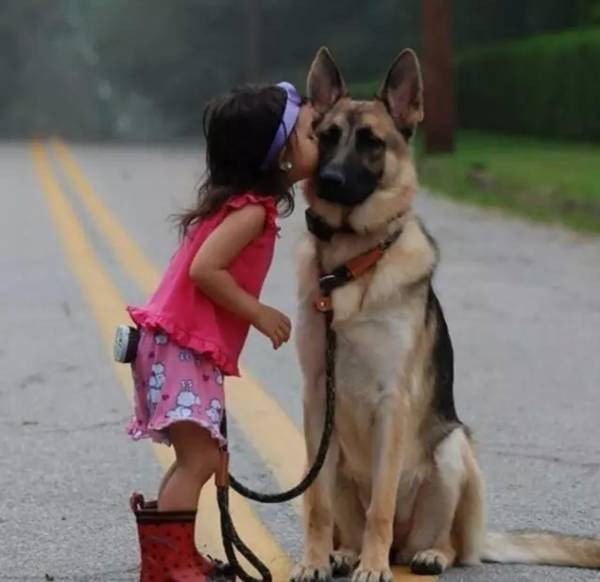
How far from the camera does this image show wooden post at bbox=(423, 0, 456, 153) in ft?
90.3

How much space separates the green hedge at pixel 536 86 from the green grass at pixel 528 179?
1819mm

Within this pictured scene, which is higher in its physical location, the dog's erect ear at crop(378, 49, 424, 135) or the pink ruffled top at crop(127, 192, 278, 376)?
the dog's erect ear at crop(378, 49, 424, 135)

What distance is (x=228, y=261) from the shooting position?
4.54 m

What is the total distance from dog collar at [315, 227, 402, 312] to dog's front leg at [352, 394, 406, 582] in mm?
353

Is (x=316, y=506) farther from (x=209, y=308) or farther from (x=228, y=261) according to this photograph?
(x=228, y=261)

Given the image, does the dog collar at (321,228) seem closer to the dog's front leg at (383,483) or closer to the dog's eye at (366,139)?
the dog's eye at (366,139)

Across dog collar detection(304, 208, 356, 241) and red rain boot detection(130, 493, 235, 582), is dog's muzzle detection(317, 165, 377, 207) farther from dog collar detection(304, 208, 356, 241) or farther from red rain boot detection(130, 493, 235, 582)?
red rain boot detection(130, 493, 235, 582)

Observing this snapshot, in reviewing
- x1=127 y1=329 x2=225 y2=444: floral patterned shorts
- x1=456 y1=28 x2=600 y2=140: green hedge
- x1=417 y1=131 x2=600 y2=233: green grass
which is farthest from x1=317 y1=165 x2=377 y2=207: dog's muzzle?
x1=456 y1=28 x2=600 y2=140: green hedge

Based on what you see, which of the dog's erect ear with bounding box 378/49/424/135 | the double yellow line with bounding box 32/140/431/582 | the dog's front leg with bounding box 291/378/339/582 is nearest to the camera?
the dog's front leg with bounding box 291/378/339/582

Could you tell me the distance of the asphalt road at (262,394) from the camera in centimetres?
554

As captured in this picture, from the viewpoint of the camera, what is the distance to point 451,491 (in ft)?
16.2

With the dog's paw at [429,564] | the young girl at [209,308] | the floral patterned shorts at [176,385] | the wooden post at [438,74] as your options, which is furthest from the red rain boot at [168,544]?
the wooden post at [438,74]

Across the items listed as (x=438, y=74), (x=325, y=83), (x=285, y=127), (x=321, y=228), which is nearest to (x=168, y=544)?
(x=321, y=228)

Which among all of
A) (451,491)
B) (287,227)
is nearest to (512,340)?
(451,491)
